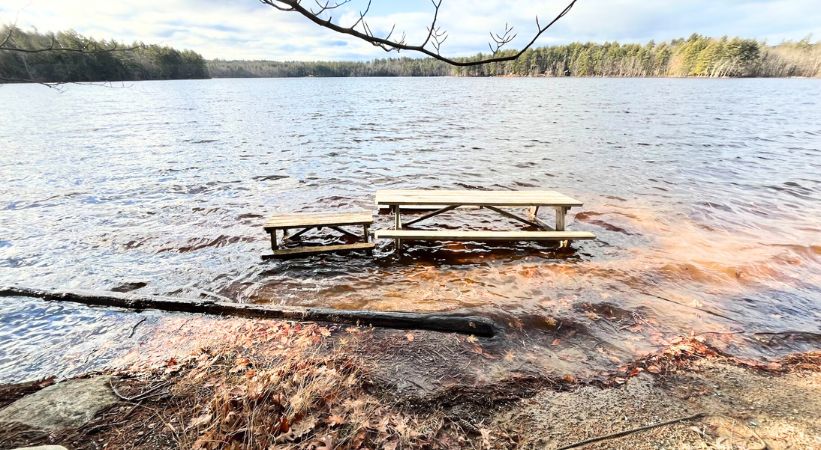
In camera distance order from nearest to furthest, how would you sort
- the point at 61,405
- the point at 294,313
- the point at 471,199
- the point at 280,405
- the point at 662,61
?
1. the point at 280,405
2. the point at 61,405
3. the point at 294,313
4. the point at 471,199
5. the point at 662,61

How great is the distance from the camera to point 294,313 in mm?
4242

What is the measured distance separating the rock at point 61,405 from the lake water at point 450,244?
0.78 metres

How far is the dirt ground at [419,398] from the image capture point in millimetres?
2549

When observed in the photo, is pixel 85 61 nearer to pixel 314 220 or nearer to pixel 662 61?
pixel 314 220

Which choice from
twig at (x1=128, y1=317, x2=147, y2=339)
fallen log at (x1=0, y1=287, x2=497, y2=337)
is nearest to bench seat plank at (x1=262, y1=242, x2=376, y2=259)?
fallen log at (x1=0, y1=287, x2=497, y2=337)

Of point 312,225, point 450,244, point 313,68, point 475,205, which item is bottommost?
point 450,244

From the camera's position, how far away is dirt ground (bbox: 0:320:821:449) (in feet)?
8.36

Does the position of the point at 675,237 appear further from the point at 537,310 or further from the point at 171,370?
the point at 171,370

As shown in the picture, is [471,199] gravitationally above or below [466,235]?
above


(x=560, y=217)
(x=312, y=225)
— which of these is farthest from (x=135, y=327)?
(x=560, y=217)

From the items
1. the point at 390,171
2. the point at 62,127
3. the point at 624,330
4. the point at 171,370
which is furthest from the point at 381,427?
the point at 62,127

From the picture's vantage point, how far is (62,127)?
23.2 metres

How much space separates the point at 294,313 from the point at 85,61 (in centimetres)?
6195

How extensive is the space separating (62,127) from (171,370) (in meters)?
28.3
